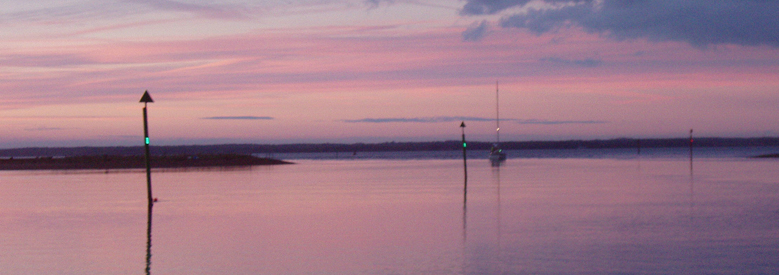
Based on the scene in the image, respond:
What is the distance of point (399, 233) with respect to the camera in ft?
54.7

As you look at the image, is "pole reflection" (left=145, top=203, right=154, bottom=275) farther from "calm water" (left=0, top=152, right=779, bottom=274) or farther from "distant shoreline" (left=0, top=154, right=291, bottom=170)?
"distant shoreline" (left=0, top=154, right=291, bottom=170)

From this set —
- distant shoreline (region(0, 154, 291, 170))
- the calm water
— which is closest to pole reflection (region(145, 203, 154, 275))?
the calm water

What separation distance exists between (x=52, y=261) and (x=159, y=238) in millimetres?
3284

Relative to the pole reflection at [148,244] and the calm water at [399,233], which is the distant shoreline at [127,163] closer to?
the calm water at [399,233]

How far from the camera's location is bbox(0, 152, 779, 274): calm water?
12430 millimetres

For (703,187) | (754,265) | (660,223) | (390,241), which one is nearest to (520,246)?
(390,241)

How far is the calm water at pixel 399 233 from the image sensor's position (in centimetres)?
1243

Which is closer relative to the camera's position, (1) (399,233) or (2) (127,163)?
(1) (399,233)

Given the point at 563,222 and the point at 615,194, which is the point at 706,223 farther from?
the point at 615,194

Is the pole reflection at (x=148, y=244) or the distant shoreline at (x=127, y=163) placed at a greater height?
the distant shoreline at (x=127, y=163)

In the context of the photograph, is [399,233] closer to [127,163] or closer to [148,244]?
[148,244]

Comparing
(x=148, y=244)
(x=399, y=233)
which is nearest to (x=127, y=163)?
(x=148, y=244)

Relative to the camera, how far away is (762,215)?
1967cm

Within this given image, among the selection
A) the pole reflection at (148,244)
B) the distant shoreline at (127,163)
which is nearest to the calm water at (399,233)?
the pole reflection at (148,244)
